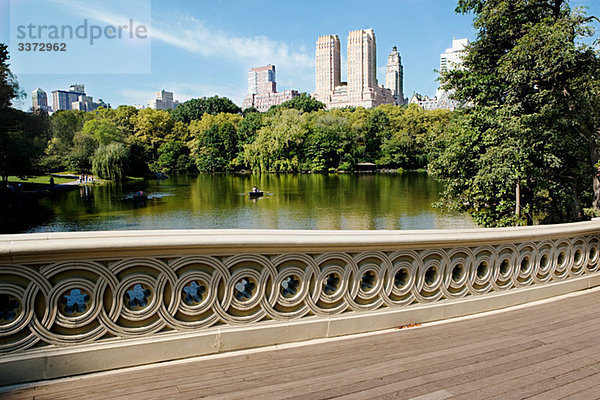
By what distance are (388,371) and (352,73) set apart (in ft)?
575

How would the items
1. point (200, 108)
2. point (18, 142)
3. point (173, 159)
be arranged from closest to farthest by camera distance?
point (18, 142) < point (173, 159) < point (200, 108)

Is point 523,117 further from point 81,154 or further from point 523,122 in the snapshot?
point 81,154

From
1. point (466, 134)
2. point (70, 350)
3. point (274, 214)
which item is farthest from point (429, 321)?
point (274, 214)

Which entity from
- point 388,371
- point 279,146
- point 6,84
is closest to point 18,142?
point 6,84

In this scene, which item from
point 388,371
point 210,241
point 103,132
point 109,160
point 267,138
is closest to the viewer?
point 388,371

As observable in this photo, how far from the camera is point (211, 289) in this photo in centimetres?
277

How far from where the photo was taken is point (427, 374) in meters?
2.58

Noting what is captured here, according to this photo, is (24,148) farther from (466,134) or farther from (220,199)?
(466,134)

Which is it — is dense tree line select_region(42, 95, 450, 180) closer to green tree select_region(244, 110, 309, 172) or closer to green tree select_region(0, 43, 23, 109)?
green tree select_region(244, 110, 309, 172)

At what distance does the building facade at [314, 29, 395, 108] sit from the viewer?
166 metres

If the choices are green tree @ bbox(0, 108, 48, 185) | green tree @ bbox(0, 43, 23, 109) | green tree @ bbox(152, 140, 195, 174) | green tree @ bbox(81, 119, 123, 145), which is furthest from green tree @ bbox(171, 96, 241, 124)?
green tree @ bbox(0, 43, 23, 109)

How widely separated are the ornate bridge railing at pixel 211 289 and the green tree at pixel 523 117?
8263mm

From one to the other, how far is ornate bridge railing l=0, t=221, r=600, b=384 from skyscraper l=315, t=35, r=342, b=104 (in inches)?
7084

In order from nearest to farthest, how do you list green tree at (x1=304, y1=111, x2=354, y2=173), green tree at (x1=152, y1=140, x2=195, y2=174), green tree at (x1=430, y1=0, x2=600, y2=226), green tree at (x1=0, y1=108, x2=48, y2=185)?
1. green tree at (x1=430, y1=0, x2=600, y2=226)
2. green tree at (x1=0, y1=108, x2=48, y2=185)
3. green tree at (x1=304, y1=111, x2=354, y2=173)
4. green tree at (x1=152, y1=140, x2=195, y2=174)
